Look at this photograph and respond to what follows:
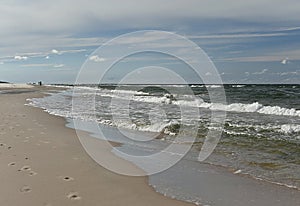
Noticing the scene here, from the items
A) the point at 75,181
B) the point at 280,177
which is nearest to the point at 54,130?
the point at 75,181

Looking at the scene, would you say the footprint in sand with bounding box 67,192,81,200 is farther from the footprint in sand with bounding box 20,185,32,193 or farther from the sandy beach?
the footprint in sand with bounding box 20,185,32,193

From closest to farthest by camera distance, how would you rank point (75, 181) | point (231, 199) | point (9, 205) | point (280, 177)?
1. point (9, 205)
2. point (231, 199)
3. point (75, 181)
4. point (280, 177)

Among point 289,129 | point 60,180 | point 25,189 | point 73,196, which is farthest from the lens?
point 289,129

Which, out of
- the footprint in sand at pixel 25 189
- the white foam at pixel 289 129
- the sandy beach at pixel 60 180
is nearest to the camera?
the sandy beach at pixel 60 180

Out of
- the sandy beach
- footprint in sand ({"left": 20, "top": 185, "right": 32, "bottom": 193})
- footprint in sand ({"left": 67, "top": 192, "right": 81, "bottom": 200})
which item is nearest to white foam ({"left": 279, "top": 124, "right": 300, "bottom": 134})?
the sandy beach

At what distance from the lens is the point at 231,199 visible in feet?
16.8

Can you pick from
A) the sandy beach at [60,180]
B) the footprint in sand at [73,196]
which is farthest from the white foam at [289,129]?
the footprint in sand at [73,196]

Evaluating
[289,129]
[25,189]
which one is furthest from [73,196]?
[289,129]

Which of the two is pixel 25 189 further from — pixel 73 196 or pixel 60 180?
pixel 73 196

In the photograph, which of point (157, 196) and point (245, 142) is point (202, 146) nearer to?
point (245, 142)

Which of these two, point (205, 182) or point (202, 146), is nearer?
point (205, 182)

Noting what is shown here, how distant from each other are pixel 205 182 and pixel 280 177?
1624 millimetres

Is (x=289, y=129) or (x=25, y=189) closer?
(x=25, y=189)

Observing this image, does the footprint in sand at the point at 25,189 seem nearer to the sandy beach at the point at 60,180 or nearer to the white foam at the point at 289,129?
the sandy beach at the point at 60,180
